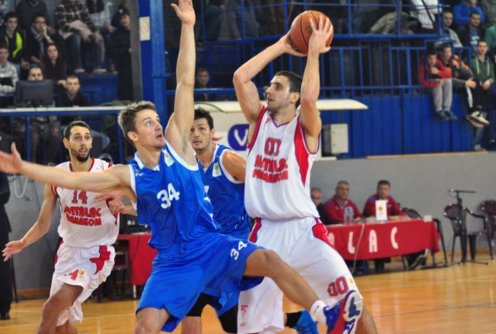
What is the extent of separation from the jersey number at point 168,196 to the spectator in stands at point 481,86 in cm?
1450

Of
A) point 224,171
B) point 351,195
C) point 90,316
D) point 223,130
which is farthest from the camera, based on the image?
point 351,195

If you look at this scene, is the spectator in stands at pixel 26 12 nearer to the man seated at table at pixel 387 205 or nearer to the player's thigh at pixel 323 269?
the man seated at table at pixel 387 205

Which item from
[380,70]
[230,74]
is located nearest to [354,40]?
[380,70]

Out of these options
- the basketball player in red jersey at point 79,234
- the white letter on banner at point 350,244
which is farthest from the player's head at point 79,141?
the white letter on banner at point 350,244

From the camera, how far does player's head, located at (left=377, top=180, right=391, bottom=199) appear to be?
1792 centimetres

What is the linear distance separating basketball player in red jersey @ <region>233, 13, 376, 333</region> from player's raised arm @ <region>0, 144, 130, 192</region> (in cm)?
122

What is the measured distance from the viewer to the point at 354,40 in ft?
66.6

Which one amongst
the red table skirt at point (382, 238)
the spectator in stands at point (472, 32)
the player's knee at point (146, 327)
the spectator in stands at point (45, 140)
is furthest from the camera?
the spectator in stands at point (472, 32)

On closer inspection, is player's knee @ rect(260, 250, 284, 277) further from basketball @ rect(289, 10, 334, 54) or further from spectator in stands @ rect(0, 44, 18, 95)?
spectator in stands @ rect(0, 44, 18, 95)

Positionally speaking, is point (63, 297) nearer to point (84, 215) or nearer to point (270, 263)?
point (84, 215)

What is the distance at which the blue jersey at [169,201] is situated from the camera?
7473 mm

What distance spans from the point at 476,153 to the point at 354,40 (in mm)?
2973

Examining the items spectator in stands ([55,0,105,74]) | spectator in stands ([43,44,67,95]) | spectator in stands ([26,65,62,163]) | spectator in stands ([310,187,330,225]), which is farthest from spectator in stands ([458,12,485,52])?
spectator in stands ([26,65,62,163])

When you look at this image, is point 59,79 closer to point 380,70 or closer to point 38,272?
point 38,272
